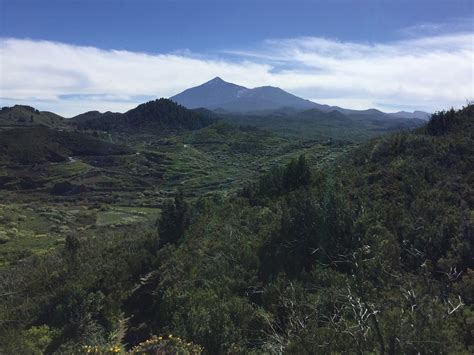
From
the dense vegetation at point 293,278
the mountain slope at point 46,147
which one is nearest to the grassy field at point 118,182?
the mountain slope at point 46,147

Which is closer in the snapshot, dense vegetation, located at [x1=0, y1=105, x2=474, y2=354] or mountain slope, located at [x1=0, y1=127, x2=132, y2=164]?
dense vegetation, located at [x1=0, y1=105, x2=474, y2=354]

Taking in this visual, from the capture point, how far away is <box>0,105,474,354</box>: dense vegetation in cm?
1159

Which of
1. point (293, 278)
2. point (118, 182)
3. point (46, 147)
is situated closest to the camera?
point (293, 278)

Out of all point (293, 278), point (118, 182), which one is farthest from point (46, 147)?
point (293, 278)

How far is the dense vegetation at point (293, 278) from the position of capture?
456 inches

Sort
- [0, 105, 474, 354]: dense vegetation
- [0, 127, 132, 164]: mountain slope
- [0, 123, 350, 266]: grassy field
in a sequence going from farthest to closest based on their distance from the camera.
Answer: [0, 127, 132, 164]: mountain slope
[0, 123, 350, 266]: grassy field
[0, 105, 474, 354]: dense vegetation

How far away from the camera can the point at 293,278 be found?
18719 millimetres

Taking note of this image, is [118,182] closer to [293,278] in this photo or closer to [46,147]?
[46,147]

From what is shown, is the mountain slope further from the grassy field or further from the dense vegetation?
the dense vegetation

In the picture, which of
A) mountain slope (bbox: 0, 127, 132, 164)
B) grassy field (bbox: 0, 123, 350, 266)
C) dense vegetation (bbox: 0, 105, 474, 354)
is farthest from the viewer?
mountain slope (bbox: 0, 127, 132, 164)

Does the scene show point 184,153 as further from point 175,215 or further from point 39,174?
point 175,215

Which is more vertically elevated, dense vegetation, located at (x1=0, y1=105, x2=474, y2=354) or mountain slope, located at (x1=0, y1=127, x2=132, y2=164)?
mountain slope, located at (x1=0, y1=127, x2=132, y2=164)

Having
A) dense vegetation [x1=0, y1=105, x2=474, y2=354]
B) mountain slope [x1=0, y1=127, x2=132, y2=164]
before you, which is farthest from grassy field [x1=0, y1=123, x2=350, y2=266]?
dense vegetation [x1=0, y1=105, x2=474, y2=354]

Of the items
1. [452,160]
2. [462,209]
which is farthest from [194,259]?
[452,160]
